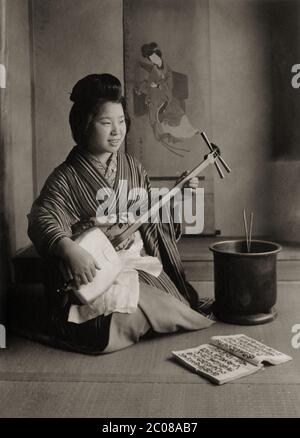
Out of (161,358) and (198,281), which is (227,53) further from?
(161,358)

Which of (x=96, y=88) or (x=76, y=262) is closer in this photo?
(x=76, y=262)

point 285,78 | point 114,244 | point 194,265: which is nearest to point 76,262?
point 114,244

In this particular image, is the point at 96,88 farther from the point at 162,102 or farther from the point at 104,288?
the point at 162,102

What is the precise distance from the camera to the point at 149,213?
9.60 ft

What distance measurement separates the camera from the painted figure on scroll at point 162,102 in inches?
162

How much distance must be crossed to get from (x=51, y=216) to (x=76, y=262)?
1.00ft

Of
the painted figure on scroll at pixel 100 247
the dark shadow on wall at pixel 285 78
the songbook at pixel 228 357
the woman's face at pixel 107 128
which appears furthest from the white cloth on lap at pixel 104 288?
the dark shadow on wall at pixel 285 78

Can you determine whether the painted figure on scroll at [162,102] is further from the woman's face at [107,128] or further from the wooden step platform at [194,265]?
the woman's face at [107,128]

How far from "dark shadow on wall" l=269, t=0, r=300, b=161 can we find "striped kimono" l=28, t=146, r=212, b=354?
1547mm

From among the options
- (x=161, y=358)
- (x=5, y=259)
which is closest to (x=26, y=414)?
(x=161, y=358)

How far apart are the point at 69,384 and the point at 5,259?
57.4 inches

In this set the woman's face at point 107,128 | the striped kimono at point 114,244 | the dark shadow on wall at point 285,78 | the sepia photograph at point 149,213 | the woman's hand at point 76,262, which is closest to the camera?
the sepia photograph at point 149,213

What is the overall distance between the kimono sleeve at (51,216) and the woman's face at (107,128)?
9.6 inches

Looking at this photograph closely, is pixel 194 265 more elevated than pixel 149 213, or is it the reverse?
pixel 149 213
